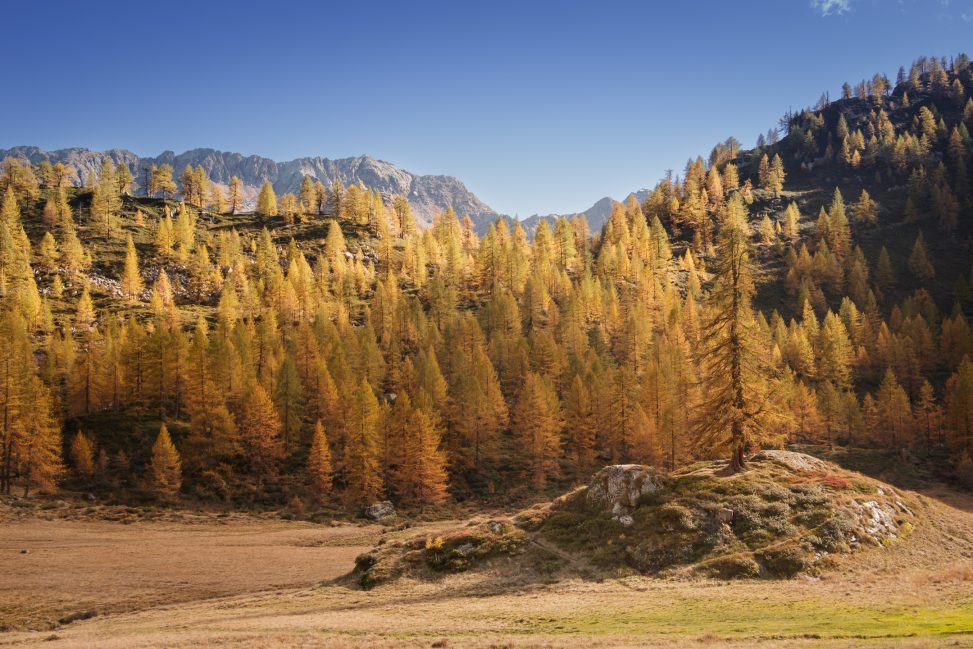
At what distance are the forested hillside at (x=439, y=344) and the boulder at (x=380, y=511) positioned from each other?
2.97m

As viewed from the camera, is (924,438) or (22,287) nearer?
(924,438)

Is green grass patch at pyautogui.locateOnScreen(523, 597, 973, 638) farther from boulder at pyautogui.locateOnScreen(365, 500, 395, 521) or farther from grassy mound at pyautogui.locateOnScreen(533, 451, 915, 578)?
boulder at pyautogui.locateOnScreen(365, 500, 395, 521)

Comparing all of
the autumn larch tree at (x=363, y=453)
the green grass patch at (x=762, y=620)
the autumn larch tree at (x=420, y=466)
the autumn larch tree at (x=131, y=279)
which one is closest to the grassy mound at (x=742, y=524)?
the green grass patch at (x=762, y=620)

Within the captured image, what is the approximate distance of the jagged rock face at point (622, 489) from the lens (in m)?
33.6

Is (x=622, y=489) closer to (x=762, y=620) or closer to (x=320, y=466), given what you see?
(x=762, y=620)

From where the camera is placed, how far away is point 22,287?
307 feet

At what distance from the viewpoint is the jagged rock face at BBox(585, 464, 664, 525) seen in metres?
33.6

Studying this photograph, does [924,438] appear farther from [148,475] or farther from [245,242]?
[245,242]

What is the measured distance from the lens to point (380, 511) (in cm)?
5553

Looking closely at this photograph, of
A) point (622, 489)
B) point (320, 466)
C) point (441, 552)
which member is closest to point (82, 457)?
point (320, 466)

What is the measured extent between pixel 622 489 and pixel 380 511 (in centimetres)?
3039

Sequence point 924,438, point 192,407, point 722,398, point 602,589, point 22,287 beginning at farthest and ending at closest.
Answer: point 22,287
point 924,438
point 192,407
point 722,398
point 602,589

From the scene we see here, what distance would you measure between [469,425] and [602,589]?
42.7 meters

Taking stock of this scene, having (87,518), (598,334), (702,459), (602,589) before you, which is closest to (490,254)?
(598,334)
